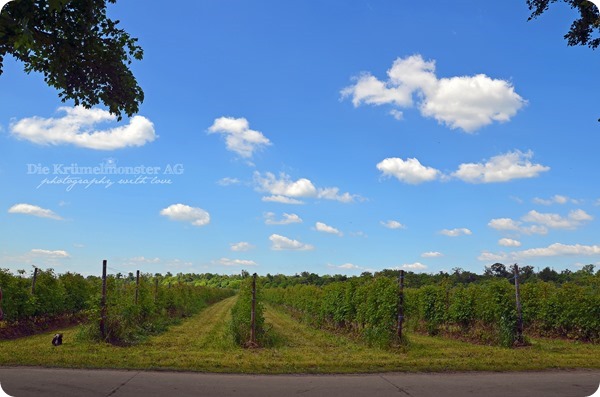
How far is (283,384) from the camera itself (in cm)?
952

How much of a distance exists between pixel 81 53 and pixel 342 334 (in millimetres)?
18991

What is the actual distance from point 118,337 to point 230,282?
407 ft

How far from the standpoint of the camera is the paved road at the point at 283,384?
872cm

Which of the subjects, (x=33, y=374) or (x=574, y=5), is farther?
(x=574, y=5)

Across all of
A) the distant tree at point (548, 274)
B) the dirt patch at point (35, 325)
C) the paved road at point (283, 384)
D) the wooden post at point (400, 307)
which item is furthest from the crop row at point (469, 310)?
the distant tree at point (548, 274)

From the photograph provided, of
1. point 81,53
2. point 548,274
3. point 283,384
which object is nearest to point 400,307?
point 283,384

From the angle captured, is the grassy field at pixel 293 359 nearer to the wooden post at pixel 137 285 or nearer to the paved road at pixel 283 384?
the paved road at pixel 283 384

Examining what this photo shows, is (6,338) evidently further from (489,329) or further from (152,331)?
(489,329)

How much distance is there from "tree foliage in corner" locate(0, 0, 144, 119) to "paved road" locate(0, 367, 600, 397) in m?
5.40

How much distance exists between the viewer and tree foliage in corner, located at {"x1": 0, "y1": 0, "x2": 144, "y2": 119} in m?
7.69

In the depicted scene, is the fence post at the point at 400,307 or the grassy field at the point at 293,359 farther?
the fence post at the point at 400,307

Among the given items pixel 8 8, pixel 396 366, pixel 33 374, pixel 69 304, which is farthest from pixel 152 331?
pixel 8 8

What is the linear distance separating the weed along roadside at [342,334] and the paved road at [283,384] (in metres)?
0.88

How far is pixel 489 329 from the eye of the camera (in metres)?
21.7
